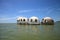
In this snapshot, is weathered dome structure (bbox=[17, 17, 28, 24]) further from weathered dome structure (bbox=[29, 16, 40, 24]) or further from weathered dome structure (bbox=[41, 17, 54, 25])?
weathered dome structure (bbox=[41, 17, 54, 25])

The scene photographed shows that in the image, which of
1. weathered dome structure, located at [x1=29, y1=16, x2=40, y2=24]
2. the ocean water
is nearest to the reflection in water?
the ocean water

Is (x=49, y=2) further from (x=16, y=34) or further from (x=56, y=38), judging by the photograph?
(x=16, y=34)

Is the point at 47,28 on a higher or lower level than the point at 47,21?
lower

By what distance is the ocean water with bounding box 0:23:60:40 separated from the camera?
7.16ft

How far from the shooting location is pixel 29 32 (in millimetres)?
2234

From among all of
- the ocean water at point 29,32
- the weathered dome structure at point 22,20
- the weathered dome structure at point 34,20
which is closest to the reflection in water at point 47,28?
the ocean water at point 29,32

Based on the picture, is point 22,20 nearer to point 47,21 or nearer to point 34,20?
point 34,20

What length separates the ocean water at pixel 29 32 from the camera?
2.18 m

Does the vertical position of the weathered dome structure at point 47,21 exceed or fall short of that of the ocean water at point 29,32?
it exceeds it

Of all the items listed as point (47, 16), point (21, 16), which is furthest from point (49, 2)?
point (21, 16)

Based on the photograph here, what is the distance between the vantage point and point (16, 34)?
88.4 inches

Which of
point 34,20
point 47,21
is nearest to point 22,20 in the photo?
point 34,20

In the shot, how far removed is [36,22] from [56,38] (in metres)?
0.50

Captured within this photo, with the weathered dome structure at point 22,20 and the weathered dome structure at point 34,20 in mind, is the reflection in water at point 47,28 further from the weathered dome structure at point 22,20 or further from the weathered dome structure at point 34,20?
the weathered dome structure at point 22,20
